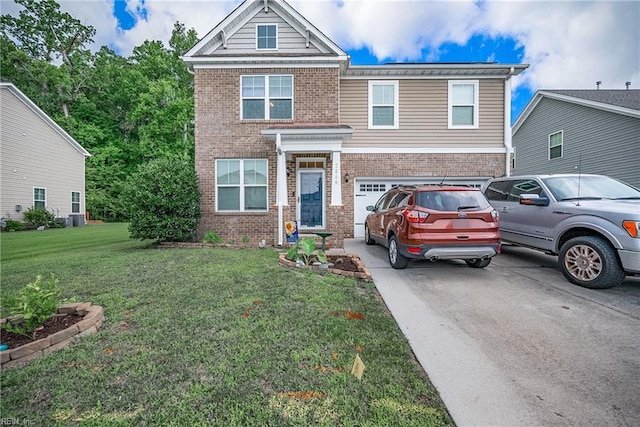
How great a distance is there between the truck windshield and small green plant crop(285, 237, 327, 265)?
4.70 m

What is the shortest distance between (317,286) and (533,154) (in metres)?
17.3

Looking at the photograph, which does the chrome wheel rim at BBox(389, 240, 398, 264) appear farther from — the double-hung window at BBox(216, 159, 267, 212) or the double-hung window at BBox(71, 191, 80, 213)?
the double-hung window at BBox(71, 191, 80, 213)

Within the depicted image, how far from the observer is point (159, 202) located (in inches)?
316

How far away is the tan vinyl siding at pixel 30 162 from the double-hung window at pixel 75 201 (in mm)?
340

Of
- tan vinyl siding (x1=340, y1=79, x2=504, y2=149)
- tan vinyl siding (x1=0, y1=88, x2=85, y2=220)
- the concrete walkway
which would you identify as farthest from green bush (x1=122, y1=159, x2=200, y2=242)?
tan vinyl siding (x1=0, y1=88, x2=85, y2=220)

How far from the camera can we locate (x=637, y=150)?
10742mm

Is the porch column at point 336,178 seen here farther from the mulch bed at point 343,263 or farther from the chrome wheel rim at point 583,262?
the chrome wheel rim at point 583,262

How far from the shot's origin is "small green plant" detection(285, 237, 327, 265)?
562cm

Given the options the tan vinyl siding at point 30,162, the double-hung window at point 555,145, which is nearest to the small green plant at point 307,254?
the double-hung window at point 555,145

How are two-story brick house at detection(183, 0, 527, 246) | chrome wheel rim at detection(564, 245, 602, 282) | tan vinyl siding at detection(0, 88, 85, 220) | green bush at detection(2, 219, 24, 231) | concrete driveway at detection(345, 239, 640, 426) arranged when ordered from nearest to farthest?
concrete driveway at detection(345, 239, 640, 426) < chrome wheel rim at detection(564, 245, 602, 282) < two-story brick house at detection(183, 0, 527, 246) < green bush at detection(2, 219, 24, 231) < tan vinyl siding at detection(0, 88, 85, 220)

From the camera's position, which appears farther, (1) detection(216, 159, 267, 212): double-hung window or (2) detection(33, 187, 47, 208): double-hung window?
(2) detection(33, 187, 47, 208): double-hung window

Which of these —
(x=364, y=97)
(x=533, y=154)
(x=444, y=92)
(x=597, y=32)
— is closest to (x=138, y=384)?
(x=364, y=97)

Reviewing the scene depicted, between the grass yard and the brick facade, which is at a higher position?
the brick facade

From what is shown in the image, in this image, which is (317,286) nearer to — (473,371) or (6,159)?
(473,371)
